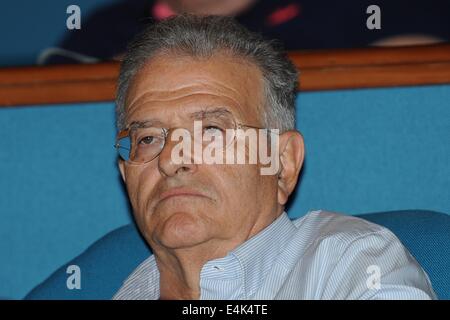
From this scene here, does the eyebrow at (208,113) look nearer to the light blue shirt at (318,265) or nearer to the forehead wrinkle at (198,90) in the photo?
the forehead wrinkle at (198,90)

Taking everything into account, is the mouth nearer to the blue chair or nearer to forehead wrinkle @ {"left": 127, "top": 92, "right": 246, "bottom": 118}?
forehead wrinkle @ {"left": 127, "top": 92, "right": 246, "bottom": 118}

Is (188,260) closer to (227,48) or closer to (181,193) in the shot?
(181,193)

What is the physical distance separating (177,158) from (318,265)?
0.30 metres

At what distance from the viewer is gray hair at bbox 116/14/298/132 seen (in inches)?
64.6

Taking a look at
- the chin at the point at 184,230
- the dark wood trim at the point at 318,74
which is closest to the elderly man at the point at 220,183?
the chin at the point at 184,230

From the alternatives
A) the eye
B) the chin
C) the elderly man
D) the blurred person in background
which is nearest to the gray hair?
the elderly man

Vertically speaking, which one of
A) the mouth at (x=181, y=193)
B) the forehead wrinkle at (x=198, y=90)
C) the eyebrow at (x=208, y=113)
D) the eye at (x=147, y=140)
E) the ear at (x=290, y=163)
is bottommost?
the mouth at (x=181, y=193)

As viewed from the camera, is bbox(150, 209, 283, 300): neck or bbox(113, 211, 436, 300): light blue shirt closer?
bbox(113, 211, 436, 300): light blue shirt

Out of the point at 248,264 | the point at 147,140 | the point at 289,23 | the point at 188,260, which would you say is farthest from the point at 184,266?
the point at 289,23

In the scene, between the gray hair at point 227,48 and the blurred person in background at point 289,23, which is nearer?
the gray hair at point 227,48

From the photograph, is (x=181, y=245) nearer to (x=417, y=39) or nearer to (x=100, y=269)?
(x=100, y=269)

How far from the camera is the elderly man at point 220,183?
5.02 ft

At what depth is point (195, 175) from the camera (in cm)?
155

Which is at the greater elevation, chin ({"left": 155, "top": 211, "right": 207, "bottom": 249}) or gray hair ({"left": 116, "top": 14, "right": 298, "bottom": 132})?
gray hair ({"left": 116, "top": 14, "right": 298, "bottom": 132})
